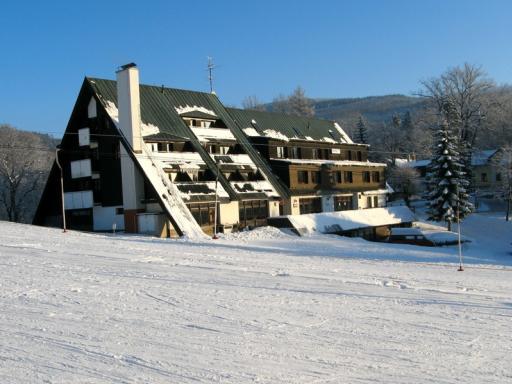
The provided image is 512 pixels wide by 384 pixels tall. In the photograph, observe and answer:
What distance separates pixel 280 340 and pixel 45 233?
2177cm

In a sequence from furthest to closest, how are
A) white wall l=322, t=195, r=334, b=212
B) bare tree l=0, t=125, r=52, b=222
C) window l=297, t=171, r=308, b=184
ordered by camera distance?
bare tree l=0, t=125, r=52, b=222
white wall l=322, t=195, r=334, b=212
window l=297, t=171, r=308, b=184

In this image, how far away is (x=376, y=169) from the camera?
51.1 m

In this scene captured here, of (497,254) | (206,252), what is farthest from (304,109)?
(206,252)

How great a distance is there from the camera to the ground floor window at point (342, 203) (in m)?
46.5

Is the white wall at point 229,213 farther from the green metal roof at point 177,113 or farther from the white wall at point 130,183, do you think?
the white wall at point 130,183

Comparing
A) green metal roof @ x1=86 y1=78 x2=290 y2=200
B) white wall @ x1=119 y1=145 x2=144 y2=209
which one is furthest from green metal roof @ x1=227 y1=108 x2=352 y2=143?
white wall @ x1=119 y1=145 x2=144 y2=209

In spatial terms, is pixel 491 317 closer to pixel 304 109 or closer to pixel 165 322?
pixel 165 322

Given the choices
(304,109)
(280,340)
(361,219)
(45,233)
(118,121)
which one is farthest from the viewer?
(304,109)

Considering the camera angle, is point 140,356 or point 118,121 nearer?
point 140,356

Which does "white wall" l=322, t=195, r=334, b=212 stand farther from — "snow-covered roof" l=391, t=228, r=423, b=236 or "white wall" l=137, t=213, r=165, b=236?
"white wall" l=137, t=213, r=165, b=236

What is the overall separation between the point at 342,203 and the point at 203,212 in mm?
16711

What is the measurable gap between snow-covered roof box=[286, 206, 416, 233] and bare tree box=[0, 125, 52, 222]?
76.5 ft

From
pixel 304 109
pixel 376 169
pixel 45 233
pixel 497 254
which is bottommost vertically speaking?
pixel 497 254

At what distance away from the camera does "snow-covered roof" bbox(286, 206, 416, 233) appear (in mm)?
36781
